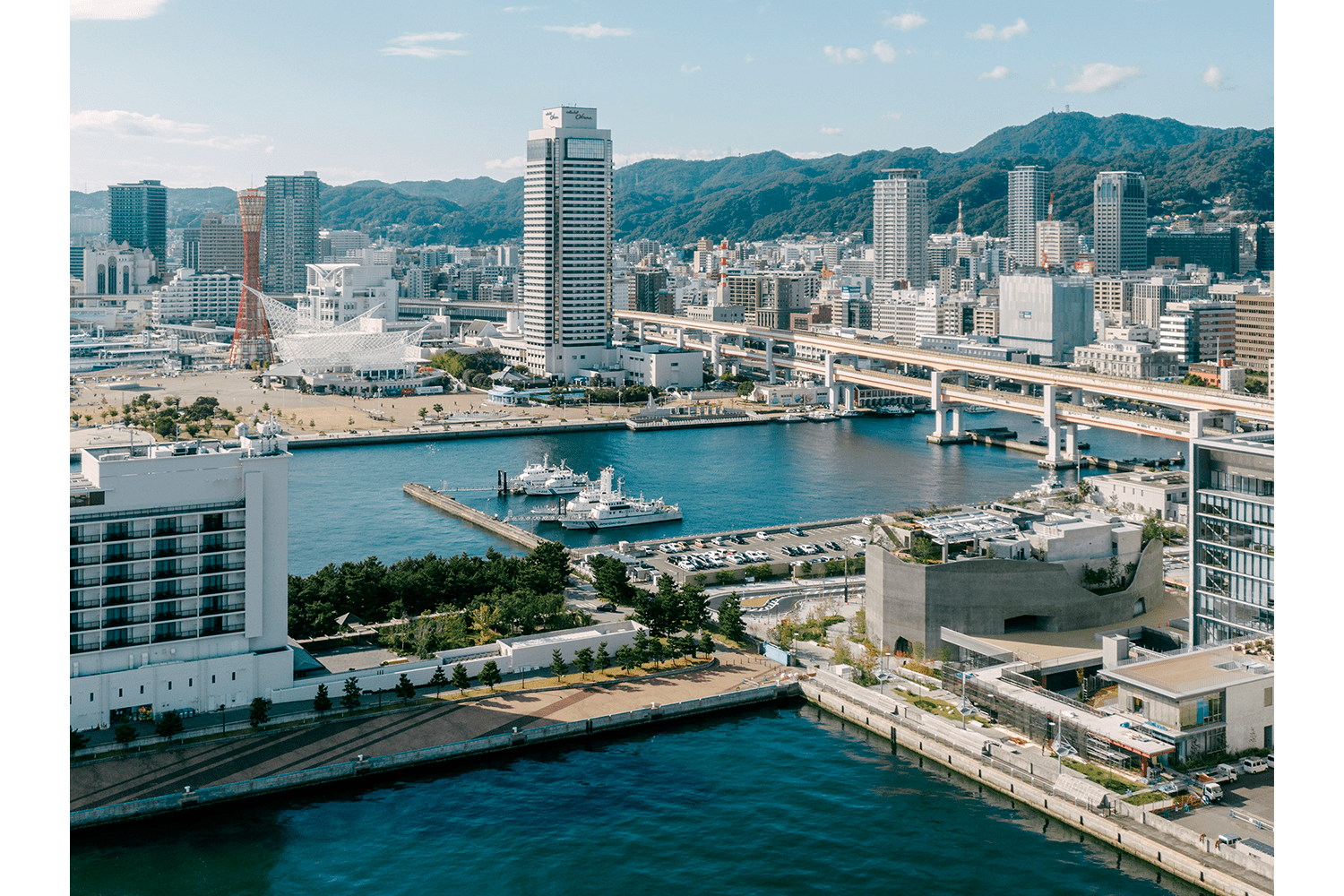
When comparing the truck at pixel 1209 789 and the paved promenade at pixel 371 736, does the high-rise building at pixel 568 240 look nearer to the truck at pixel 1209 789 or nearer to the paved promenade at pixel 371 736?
the paved promenade at pixel 371 736

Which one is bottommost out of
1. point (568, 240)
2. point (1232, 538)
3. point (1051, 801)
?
point (1051, 801)

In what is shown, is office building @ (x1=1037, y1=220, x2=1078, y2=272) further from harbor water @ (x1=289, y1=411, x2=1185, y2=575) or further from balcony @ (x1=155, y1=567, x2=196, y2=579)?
balcony @ (x1=155, y1=567, x2=196, y2=579)

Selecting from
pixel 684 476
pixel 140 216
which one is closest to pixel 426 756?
pixel 684 476

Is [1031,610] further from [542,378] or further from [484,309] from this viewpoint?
[484,309]

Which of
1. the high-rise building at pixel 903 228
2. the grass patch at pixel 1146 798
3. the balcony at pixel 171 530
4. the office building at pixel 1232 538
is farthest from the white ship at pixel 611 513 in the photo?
the high-rise building at pixel 903 228

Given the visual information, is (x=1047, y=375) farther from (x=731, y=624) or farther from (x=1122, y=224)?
(x=1122, y=224)

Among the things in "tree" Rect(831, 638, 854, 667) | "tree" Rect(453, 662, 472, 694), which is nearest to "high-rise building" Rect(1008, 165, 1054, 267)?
"tree" Rect(831, 638, 854, 667)

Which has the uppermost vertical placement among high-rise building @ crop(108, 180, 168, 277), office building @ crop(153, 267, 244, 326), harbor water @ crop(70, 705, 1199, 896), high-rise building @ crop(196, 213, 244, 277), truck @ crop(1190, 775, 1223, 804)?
high-rise building @ crop(108, 180, 168, 277)
